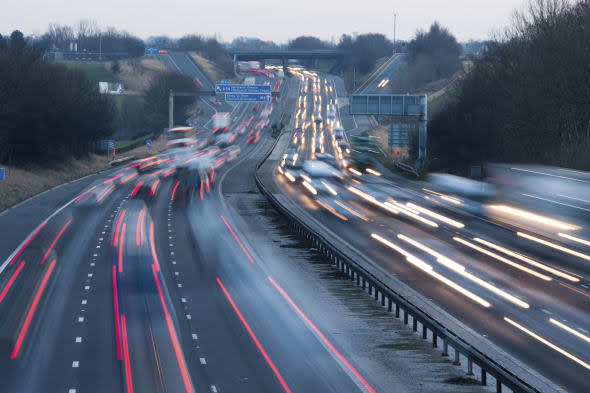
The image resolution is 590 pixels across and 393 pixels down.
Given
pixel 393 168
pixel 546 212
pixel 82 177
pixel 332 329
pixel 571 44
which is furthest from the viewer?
pixel 393 168

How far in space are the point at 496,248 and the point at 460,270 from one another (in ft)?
19.2

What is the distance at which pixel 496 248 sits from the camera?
127 feet

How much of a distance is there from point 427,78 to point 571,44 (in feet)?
382

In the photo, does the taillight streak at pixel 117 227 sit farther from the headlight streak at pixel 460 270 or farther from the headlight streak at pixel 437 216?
the headlight streak at pixel 437 216

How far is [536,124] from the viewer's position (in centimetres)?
7806

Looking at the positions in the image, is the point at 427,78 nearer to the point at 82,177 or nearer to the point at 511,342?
the point at 82,177

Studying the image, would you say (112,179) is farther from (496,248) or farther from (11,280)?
(496,248)

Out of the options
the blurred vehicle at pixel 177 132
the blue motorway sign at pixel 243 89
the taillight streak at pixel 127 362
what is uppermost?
the blue motorway sign at pixel 243 89

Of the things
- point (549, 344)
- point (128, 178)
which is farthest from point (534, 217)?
point (128, 178)

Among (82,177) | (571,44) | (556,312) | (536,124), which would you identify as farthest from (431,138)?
(556,312)

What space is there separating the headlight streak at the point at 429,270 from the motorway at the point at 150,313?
20.1 ft

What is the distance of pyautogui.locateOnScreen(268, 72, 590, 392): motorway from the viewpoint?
2380 centimetres

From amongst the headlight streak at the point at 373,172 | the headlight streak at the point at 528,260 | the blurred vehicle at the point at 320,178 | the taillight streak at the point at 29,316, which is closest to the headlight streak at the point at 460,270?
the headlight streak at the point at 528,260

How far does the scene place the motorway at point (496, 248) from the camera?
937 inches
